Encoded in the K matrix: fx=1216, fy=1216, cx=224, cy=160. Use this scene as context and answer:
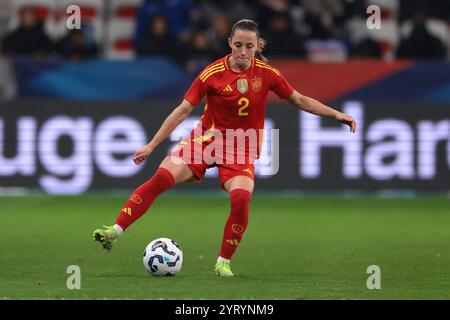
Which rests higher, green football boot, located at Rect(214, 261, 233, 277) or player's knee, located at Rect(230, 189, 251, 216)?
player's knee, located at Rect(230, 189, 251, 216)

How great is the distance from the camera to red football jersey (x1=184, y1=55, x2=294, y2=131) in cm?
984

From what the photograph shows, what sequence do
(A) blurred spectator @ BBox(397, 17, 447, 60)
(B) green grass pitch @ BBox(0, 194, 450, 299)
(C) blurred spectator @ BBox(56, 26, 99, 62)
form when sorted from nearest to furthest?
(B) green grass pitch @ BBox(0, 194, 450, 299) → (C) blurred spectator @ BBox(56, 26, 99, 62) → (A) blurred spectator @ BBox(397, 17, 447, 60)

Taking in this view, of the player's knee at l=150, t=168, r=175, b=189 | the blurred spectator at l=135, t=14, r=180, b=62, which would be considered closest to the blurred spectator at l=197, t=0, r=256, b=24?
the blurred spectator at l=135, t=14, r=180, b=62

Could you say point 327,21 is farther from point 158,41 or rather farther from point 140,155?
point 140,155

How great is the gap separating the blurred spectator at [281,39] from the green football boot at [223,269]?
988 cm

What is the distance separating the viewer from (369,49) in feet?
63.1

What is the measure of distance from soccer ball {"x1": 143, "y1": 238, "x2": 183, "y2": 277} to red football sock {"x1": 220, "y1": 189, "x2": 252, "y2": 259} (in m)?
0.38

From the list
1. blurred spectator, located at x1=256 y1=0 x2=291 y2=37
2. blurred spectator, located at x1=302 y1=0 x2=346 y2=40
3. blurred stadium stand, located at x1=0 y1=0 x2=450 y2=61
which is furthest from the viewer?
blurred spectator, located at x1=302 y1=0 x2=346 y2=40

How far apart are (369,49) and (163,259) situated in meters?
10.4

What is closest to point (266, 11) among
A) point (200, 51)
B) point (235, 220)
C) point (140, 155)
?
point (200, 51)

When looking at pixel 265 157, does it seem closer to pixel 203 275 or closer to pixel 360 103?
pixel 360 103

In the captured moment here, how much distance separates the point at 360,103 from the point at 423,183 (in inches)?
58.7

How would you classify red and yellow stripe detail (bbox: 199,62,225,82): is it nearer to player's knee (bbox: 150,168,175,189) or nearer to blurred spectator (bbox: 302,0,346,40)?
player's knee (bbox: 150,168,175,189)
